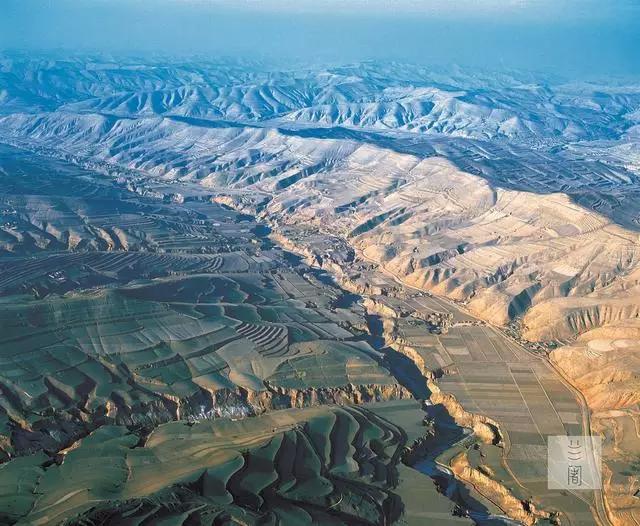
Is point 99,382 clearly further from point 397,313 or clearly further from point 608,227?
point 608,227

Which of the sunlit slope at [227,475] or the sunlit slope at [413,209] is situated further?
the sunlit slope at [413,209]

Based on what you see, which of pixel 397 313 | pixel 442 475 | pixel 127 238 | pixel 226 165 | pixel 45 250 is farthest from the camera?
pixel 226 165

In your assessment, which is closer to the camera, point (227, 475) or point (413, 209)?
point (227, 475)

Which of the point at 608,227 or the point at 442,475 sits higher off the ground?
the point at 608,227

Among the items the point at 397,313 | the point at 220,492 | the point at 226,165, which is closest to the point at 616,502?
the point at 220,492

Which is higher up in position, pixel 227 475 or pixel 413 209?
pixel 413 209

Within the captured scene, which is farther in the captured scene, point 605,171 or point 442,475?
point 605,171

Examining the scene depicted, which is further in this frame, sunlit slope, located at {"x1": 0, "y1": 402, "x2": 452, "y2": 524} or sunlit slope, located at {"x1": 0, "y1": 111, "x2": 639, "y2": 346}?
sunlit slope, located at {"x1": 0, "y1": 111, "x2": 639, "y2": 346}

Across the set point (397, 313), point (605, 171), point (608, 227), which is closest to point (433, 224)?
point (608, 227)

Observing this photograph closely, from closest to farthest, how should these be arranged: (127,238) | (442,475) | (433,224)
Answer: (442,475), (127,238), (433,224)
